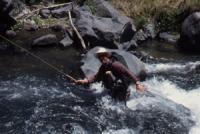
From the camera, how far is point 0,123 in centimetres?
946

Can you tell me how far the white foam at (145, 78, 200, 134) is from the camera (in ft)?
35.3

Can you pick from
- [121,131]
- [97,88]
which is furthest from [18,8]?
[121,131]

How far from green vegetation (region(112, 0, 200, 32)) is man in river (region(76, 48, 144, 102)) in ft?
21.5

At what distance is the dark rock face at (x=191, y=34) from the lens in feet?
50.2

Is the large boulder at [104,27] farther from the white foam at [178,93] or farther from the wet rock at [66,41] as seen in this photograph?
the white foam at [178,93]

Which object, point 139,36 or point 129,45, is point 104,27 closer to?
point 129,45

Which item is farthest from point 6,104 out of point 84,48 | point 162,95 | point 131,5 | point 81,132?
point 131,5

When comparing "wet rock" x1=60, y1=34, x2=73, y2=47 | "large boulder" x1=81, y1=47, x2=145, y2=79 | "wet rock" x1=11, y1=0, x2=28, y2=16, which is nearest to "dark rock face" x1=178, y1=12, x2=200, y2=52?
"large boulder" x1=81, y1=47, x2=145, y2=79

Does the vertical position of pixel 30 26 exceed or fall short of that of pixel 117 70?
it falls short

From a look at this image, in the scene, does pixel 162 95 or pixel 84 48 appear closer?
pixel 162 95

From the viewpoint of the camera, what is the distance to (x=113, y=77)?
10086 mm

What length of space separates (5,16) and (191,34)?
237 inches

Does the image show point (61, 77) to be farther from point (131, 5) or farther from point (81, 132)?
point (131, 5)

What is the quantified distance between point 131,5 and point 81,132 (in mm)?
9332
